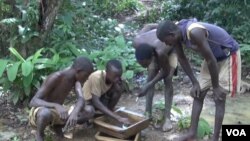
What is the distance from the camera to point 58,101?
4.29 meters

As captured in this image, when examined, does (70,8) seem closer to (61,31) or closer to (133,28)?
(61,31)

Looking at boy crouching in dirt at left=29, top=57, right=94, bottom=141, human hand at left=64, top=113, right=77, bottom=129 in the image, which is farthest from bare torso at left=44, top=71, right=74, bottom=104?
Answer: human hand at left=64, top=113, right=77, bottom=129

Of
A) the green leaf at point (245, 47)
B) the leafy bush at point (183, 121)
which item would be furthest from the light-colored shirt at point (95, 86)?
the green leaf at point (245, 47)

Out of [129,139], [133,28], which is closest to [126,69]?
[129,139]

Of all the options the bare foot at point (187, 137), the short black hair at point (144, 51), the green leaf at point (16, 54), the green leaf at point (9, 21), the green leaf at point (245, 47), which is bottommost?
the bare foot at point (187, 137)

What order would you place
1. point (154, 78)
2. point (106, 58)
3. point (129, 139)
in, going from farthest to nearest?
point (106, 58)
point (154, 78)
point (129, 139)

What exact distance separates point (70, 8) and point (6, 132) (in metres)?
2.00

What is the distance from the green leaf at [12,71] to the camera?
186 inches

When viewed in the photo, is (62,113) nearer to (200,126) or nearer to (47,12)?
(200,126)

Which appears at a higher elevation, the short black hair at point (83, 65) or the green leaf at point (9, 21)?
the green leaf at point (9, 21)

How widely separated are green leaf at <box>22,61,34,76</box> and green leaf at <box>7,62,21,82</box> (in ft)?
0.27

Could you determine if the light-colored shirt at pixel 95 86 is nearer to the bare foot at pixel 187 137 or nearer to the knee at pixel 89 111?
the knee at pixel 89 111

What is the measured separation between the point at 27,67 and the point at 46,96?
0.73 m

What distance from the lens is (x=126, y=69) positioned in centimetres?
596
